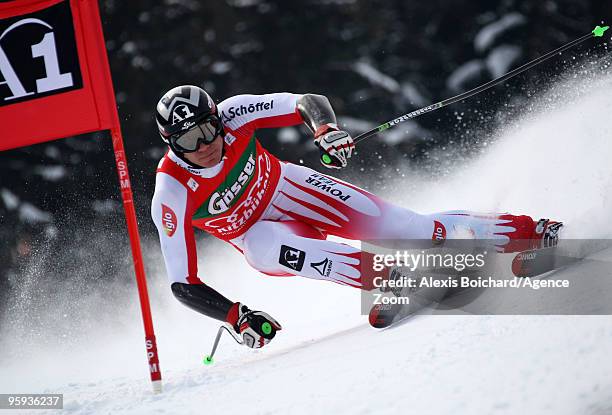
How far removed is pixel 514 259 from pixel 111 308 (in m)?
4.29

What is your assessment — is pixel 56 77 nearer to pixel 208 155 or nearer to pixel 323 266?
pixel 208 155

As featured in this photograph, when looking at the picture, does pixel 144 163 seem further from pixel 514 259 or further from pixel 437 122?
pixel 514 259

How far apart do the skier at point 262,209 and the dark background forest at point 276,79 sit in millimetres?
3151

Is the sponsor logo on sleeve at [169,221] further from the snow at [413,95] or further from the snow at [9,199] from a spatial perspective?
the snow at [413,95]

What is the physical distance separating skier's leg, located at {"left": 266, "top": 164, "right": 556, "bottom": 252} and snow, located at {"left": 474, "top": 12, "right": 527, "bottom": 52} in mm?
4746

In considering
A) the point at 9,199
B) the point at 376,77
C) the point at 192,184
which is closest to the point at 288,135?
the point at 376,77

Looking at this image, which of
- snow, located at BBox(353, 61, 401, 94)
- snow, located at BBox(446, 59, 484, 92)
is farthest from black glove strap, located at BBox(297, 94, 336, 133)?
snow, located at BBox(446, 59, 484, 92)

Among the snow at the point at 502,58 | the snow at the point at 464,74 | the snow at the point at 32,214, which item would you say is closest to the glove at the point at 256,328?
the snow at the point at 32,214

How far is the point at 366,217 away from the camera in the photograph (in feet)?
12.8

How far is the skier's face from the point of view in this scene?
3562 mm

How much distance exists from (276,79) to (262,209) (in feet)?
13.6

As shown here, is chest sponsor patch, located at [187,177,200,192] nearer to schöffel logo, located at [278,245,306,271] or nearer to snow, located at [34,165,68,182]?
schöffel logo, located at [278,245,306,271]

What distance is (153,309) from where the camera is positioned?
6.47 meters

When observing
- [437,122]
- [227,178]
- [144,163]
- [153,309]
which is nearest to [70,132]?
[227,178]
